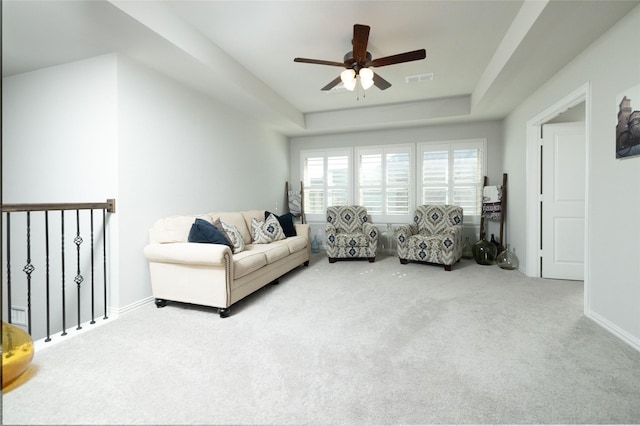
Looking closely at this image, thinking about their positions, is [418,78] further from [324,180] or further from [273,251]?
[273,251]

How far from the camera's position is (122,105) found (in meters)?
2.69

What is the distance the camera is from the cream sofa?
2.59 meters

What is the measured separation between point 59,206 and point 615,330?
14.5 feet

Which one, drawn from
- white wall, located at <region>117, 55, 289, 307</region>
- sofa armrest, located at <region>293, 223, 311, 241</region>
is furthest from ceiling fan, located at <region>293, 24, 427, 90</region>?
sofa armrest, located at <region>293, 223, 311, 241</region>

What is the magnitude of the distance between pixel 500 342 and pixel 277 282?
2.42 metres

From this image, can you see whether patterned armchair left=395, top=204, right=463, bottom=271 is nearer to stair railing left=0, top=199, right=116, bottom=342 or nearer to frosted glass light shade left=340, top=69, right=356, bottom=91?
frosted glass light shade left=340, top=69, right=356, bottom=91

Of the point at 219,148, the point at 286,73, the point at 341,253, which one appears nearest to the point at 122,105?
the point at 219,148

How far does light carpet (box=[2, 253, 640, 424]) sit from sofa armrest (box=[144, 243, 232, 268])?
50 centimetres

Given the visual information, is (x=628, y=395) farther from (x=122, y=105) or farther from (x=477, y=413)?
(x=122, y=105)

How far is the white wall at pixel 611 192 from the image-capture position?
81.6 inches

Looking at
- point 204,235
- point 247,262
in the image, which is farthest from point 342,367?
point 204,235

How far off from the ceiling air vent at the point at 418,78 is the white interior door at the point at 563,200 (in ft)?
5.28

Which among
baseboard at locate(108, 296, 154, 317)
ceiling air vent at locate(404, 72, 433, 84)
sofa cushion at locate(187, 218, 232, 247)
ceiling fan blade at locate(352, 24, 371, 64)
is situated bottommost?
baseboard at locate(108, 296, 154, 317)

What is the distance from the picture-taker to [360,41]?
249 centimetres
